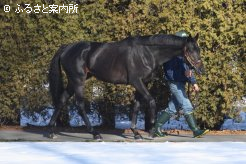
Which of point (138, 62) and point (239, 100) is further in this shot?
point (239, 100)

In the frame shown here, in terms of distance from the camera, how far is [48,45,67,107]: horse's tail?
33.3 feet

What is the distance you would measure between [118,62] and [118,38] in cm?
102

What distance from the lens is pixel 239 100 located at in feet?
35.3

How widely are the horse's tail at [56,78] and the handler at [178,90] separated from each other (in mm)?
1645

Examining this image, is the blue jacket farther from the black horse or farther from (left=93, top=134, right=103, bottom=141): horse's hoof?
(left=93, top=134, right=103, bottom=141): horse's hoof

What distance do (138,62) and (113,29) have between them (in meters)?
1.33

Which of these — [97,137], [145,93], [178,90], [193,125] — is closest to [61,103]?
[97,137]

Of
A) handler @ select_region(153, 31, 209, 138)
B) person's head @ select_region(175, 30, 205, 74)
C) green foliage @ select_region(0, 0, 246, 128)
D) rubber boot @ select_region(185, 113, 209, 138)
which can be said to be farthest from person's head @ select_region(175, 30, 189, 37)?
rubber boot @ select_region(185, 113, 209, 138)

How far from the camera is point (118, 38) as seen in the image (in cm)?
1078

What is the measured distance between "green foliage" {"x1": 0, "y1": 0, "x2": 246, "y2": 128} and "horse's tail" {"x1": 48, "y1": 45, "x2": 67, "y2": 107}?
74cm

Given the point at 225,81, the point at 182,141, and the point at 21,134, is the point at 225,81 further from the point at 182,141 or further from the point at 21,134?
the point at 21,134

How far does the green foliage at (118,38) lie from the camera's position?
415 inches

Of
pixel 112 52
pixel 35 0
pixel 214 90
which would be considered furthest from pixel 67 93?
pixel 214 90

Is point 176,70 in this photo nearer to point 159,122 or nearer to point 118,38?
point 159,122
